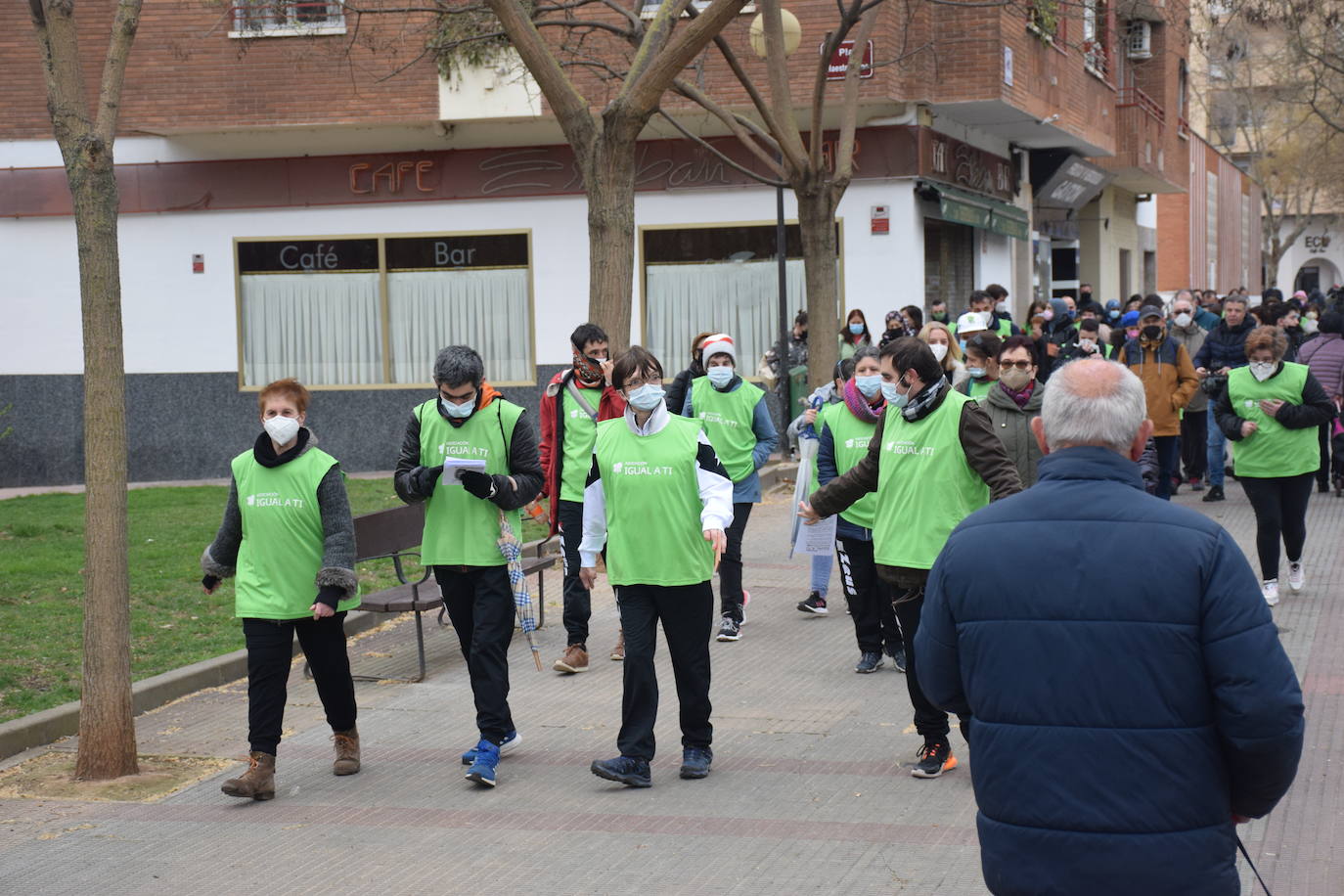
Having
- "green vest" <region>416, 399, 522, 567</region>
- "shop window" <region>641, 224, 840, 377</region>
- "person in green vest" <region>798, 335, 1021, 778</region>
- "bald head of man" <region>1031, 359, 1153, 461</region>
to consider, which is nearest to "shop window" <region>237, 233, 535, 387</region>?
"shop window" <region>641, 224, 840, 377</region>

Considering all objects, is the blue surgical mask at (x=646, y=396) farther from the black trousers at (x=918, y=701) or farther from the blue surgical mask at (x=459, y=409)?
the black trousers at (x=918, y=701)

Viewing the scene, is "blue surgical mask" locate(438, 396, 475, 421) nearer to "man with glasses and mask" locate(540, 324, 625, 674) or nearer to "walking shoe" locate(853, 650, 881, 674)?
"man with glasses and mask" locate(540, 324, 625, 674)

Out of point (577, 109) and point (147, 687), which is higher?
point (577, 109)

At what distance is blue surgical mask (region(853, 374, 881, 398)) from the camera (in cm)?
827

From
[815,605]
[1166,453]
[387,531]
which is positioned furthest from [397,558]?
[1166,453]

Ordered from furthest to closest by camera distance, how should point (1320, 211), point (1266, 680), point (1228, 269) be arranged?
point (1320, 211), point (1228, 269), point (1266, 680)

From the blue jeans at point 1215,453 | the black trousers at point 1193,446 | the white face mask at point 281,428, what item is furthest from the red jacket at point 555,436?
the black trousers at point 1193,446

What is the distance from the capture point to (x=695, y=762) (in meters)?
6.77

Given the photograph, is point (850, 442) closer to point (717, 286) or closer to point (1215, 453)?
point (1215, 453)

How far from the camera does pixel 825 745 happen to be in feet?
23.9

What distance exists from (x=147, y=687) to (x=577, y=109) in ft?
17.5

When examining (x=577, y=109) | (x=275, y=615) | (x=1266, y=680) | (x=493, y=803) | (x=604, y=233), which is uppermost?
(x=577, y=109)

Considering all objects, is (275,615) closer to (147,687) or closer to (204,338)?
(147,687)

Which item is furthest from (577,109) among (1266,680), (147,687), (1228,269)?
(1228,269)
